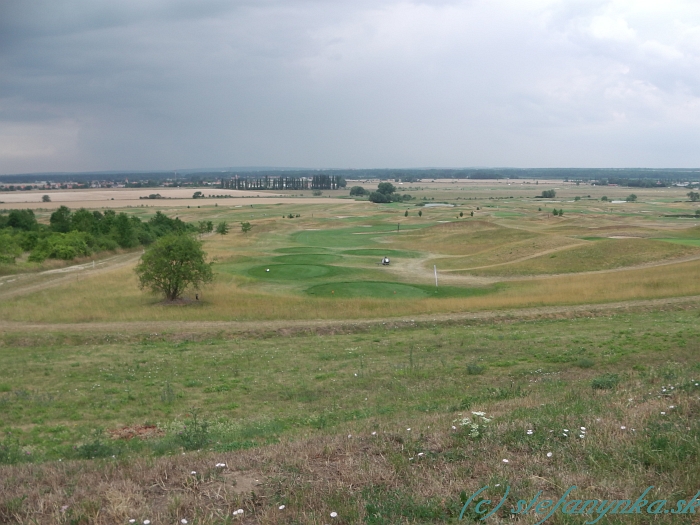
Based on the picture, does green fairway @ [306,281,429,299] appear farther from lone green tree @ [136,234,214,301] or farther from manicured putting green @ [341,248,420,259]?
manicured putting green @ [341,248,420,259]

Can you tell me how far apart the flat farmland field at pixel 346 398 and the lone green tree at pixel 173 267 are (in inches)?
51.1

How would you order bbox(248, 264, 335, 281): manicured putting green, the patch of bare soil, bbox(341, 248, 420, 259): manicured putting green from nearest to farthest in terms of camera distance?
the patch of bare soil < bbox(248, 264, 335, 281): manicured putting green < bbox(341, 248, 420, 259): manicured putting green

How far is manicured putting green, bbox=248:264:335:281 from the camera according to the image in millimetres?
46562

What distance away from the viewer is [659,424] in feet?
27.1

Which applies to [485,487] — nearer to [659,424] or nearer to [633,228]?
[659,424]

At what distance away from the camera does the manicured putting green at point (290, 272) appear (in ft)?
153

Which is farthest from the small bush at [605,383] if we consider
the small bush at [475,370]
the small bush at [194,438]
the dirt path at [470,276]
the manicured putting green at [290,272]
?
the manicured putting green at [290,272]

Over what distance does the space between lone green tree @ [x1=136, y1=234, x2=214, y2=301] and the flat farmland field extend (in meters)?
1.30

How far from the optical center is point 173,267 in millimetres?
36031

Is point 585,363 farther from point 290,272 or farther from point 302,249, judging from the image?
point 302,249

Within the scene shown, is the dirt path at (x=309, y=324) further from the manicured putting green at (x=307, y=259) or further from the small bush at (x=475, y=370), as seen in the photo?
the manicured putting green at (x=307, y=259)

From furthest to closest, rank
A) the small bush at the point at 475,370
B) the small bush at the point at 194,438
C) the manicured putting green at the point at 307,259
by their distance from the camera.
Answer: the manicured putting green at the point at 307,259 → the small bush at the point at 475,370 → the small bush at the point at 194,438

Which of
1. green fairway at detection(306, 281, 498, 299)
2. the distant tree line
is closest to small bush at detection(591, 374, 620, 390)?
green fairway at detection(306, 281, 498, 299)

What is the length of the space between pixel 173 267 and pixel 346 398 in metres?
24.2
